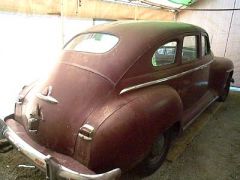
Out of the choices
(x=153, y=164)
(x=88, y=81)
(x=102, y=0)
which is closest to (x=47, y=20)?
(x=102, y=0)

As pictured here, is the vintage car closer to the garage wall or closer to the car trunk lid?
the car trunk lid

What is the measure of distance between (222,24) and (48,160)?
6946 mm

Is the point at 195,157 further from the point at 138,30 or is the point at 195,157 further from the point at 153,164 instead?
the point at 138,30

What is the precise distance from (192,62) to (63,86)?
85.7 inches

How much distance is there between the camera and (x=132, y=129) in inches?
92.4

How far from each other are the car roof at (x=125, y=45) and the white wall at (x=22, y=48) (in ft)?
2.79

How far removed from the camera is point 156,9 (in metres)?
6.68

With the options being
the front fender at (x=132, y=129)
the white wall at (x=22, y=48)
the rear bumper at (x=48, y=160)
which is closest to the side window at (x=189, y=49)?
the front fender at (x=132, y=129)

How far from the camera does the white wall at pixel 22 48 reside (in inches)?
142

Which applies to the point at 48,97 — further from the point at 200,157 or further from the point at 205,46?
the point at 205,46

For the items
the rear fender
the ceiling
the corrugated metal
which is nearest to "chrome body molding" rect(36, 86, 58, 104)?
the corrugated metal

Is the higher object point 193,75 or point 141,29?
point 141,29

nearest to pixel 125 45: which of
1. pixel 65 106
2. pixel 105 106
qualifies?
pixel 105 106

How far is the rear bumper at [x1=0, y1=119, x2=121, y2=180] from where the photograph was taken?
81.4 inches
